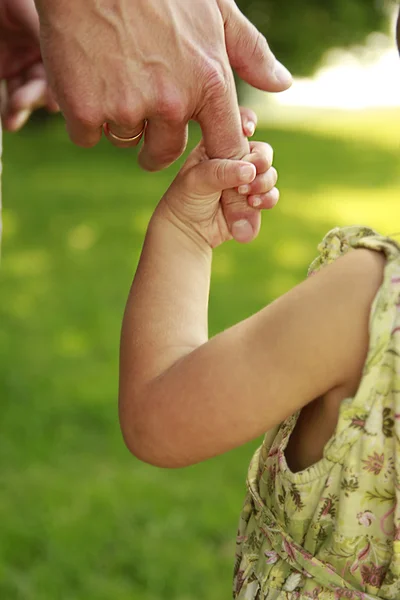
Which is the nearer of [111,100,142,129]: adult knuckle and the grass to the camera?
[111,100,142,129]: adult knuckle

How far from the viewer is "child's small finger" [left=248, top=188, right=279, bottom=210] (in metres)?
1.69

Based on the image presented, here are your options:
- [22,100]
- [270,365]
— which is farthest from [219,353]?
[22,100]

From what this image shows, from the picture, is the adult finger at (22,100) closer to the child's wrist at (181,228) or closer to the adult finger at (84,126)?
the adult finger at (84,126)

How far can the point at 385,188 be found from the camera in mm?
10352

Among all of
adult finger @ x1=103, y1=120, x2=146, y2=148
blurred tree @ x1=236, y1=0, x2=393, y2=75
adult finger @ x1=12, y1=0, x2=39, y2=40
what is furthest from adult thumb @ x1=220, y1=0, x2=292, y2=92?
blurred tree @ x1=236, y1=0, x2=393, y2=75

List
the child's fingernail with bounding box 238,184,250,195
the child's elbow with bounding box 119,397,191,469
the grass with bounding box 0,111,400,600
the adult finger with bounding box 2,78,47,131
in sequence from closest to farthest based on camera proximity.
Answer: the child's elbow with bounding box 119,397,191,469
the child's fingernail with bounding box 238,184,250,195
the adult finger with bounding box 2,78,47,131
the grass with bounding box 0,111,400,600

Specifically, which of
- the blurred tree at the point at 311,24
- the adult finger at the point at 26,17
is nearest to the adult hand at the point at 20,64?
the adult finger at the point at 26,17

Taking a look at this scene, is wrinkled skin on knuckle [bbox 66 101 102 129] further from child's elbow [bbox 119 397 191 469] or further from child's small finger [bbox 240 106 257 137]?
child's elbow [bbox 119 397 191 469]

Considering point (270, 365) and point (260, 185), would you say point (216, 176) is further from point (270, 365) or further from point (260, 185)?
point (270, 365)

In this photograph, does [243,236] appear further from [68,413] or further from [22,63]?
[68,413]

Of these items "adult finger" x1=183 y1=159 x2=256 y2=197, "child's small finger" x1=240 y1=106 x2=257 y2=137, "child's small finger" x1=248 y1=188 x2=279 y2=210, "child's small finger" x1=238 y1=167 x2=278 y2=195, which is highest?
"adult finger" x1=183 y1=159 x2=256 y2=197

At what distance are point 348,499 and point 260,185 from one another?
62 cm

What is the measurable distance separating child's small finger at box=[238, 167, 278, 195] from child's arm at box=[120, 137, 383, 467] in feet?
0.36

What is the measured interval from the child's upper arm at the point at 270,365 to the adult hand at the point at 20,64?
134 cm
